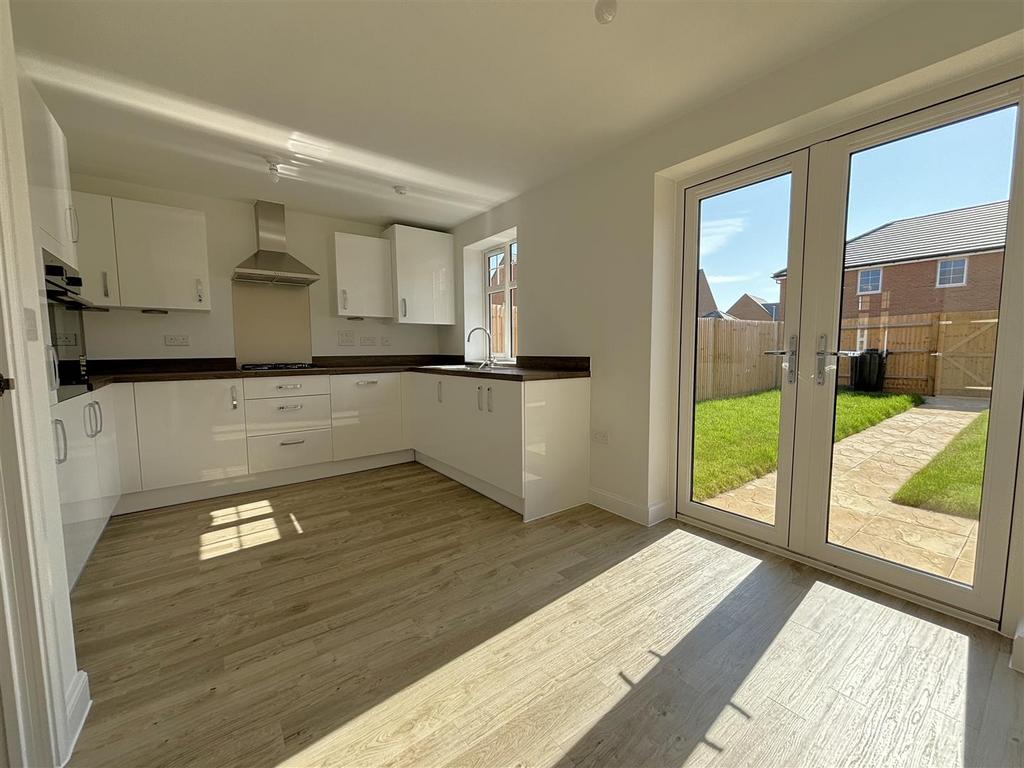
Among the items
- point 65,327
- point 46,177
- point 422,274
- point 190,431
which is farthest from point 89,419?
point 422,274

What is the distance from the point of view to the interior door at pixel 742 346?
6.77ft

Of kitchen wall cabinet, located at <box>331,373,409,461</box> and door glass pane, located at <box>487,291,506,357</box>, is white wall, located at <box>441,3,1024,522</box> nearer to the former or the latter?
door glass pane, located at <box>487,291,506,357</box>

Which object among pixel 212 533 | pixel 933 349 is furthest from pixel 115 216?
pixel 933 349

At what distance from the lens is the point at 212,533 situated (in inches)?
96.1

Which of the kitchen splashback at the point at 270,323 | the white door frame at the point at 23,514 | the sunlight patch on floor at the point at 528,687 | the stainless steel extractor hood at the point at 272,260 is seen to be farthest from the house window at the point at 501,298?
the white door frame at the point at 23,514

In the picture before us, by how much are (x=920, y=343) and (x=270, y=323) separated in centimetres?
453

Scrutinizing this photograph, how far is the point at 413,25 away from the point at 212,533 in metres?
2.86

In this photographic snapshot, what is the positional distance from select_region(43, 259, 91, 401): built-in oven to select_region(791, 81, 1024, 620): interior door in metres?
3.41

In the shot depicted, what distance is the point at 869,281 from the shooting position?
5.91 ft

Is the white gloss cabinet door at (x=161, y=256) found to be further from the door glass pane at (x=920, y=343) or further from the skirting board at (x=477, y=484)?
the door glass pane at (x=920, y=343)

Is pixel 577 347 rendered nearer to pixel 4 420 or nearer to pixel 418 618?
pixel 418 618

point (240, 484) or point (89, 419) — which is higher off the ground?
point (89, 419)

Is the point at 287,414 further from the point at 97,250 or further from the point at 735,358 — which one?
the point at 735,358

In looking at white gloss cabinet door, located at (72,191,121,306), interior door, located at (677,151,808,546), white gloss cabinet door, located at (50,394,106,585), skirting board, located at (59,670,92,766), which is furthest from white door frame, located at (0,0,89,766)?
interior door, located at (677,151,808,546)
